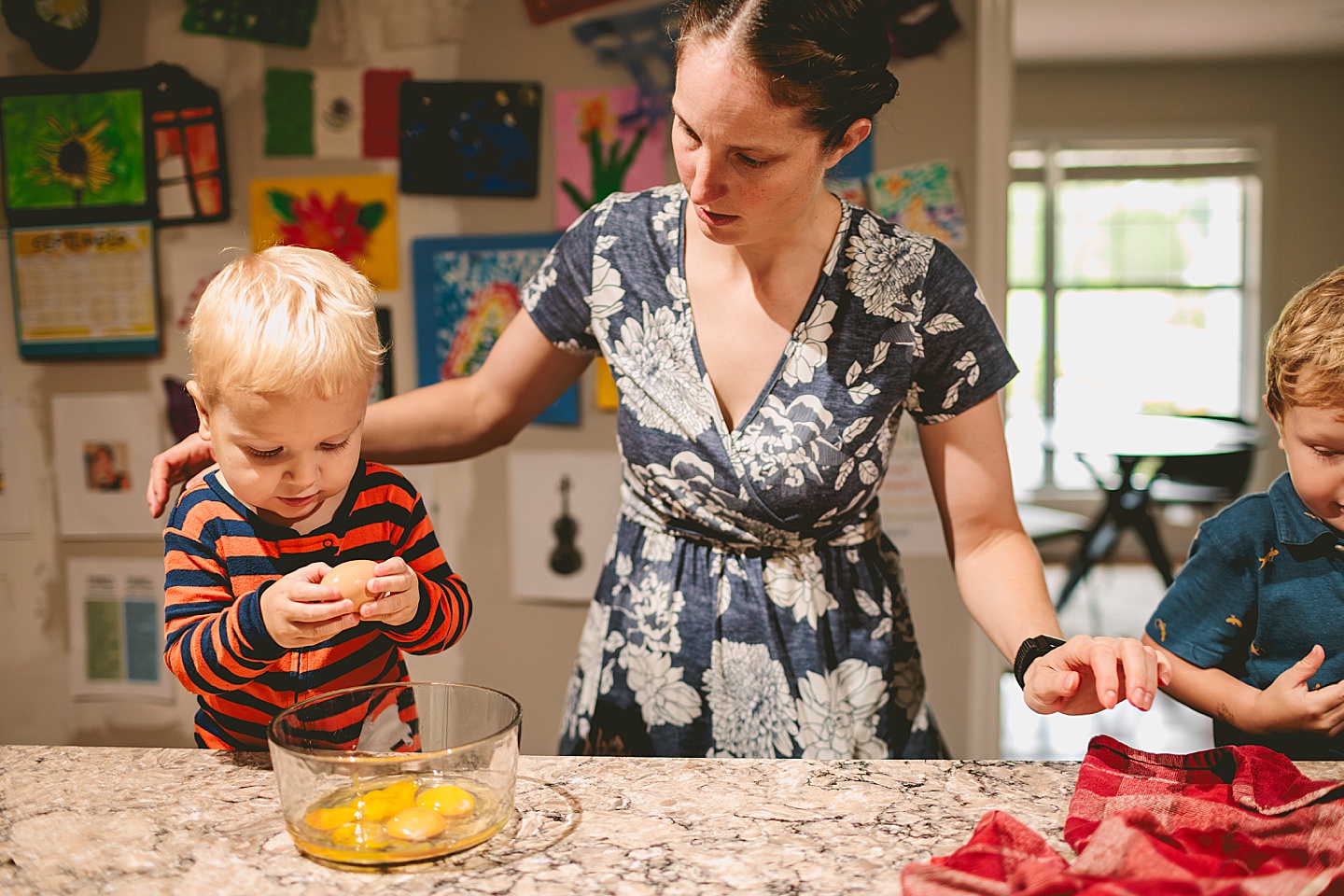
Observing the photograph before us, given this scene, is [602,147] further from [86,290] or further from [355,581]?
[355,581]

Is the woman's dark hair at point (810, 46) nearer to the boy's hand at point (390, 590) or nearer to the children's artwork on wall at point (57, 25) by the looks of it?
the boy's hand at point (390, 590)

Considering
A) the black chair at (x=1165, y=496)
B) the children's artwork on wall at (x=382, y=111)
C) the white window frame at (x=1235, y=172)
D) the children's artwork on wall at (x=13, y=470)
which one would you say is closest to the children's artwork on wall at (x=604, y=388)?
the children's artwork on wall at (x=382, y=111)

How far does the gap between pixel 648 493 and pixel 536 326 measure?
25 centimetres

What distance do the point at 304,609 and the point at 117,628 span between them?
190 centimetres

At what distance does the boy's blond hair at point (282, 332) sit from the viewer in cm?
83

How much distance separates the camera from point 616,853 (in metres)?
0.74

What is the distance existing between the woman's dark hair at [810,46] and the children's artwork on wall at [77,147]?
5.68ft

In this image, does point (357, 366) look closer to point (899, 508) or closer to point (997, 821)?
point (997, 821)

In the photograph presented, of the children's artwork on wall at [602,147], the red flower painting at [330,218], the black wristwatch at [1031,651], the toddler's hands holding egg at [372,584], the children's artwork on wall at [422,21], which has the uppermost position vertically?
the children's artwork on wall at [422,21]

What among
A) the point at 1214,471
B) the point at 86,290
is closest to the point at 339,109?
the point at 86,290

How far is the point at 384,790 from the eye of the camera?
0.75 meters

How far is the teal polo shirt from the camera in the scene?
3.30ft

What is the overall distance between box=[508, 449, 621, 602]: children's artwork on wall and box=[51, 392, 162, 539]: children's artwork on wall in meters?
0.86

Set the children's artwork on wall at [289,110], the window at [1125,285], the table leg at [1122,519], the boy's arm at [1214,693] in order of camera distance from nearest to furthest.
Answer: the boy's arm at [1214,693] < the children's artwork on wall at [289,110] < the table leg at [1122,519] < the window at [1125,285]
